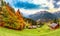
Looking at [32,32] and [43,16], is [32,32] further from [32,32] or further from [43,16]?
[43,16]

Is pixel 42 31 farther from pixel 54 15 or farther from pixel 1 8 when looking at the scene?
pixel 1 8

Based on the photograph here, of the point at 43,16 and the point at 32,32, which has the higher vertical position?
the point at 43,16

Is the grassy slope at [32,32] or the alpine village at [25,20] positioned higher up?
the alpine village at [25,20]

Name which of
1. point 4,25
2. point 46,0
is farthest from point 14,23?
point 46,0

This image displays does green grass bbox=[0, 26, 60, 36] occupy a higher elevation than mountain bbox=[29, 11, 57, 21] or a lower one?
lower

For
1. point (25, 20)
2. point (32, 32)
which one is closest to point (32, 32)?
point (32, 32)

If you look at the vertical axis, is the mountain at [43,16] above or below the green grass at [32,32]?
above

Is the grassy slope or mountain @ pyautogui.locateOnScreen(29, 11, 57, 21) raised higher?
mountain @ pyautogui.locateOnScreen(29, 11, 57, 21)

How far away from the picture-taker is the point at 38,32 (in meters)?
1.19

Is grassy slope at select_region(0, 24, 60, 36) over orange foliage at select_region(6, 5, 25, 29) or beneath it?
beneath

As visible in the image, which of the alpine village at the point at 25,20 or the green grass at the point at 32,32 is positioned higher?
the alpine village at the point at 25,20

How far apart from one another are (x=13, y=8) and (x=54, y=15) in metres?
0.31

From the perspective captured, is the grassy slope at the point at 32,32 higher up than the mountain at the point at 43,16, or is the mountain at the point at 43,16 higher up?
the mountain at the point at 43,16

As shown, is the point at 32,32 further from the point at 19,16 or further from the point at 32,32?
the point at 19,16
